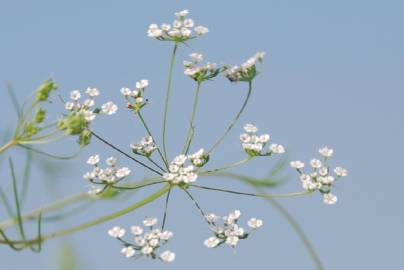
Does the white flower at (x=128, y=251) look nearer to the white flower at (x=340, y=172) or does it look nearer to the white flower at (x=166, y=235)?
the white flower at (x=166, y=235)

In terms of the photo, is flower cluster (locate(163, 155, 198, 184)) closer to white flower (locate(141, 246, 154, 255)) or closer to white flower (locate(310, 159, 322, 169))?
white flower (locate(141, 246, 154, 255))

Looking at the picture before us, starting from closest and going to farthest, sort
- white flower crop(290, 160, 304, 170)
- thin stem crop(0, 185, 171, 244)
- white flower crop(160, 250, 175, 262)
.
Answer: thin stem crop(0, 185, 171, 244) → white flower crop(160, 250, 175, 262) → white flower crop(290, 160, 304, 170)

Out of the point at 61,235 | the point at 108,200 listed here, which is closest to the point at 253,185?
the point at 108,200

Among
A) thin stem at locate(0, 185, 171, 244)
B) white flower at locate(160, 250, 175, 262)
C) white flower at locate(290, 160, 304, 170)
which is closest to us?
thin stem at locate(0, 185, 171, 244)

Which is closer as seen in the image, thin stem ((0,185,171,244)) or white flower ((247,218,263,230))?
thin stem ((0,185,171,244))

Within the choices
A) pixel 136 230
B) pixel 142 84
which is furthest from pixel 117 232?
pixel 142 84

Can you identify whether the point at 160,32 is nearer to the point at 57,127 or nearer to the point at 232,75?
the point at 232,75

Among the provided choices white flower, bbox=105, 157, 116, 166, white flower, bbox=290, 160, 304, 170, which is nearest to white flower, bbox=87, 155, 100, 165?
white flower, bbox=105, 157, 116, 166
